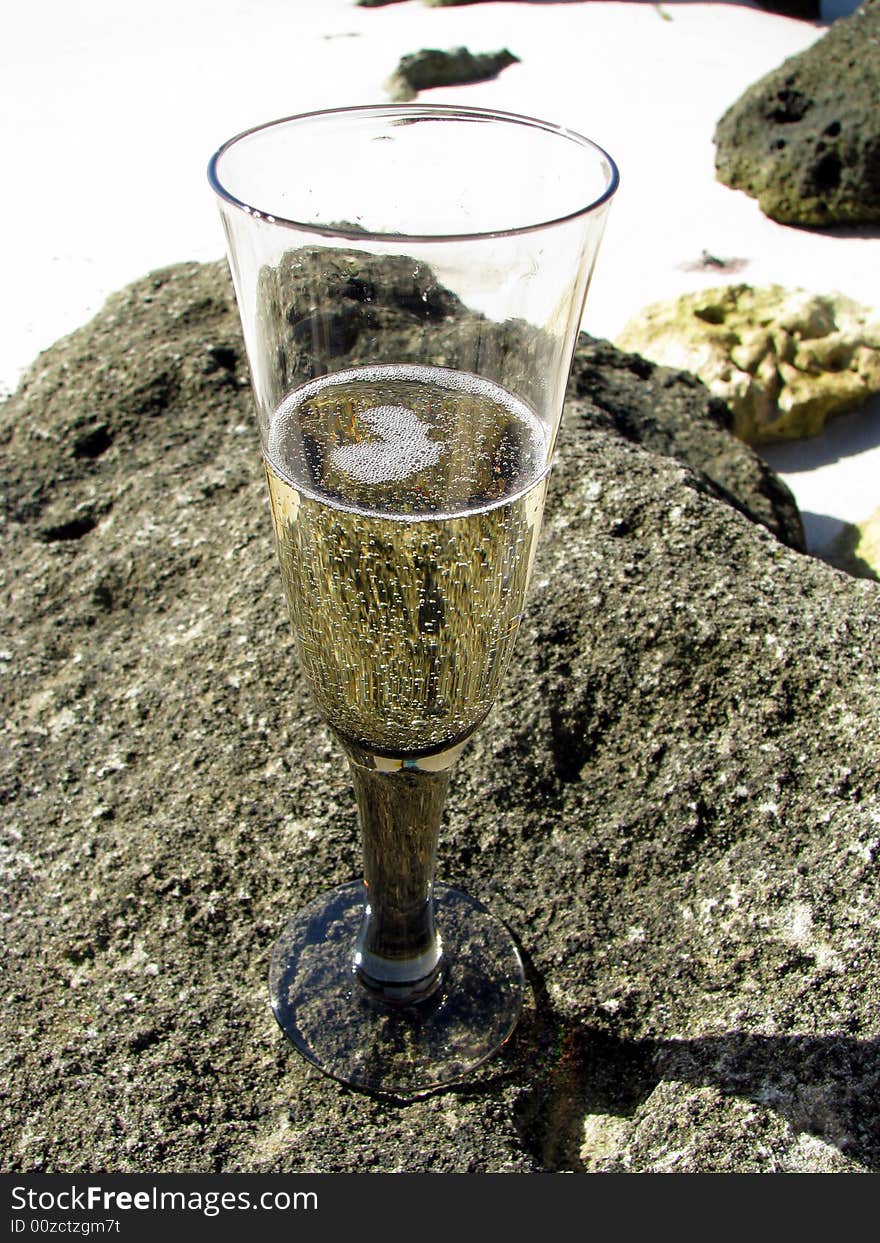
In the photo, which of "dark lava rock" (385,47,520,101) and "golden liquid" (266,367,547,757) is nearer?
"golden liquid" (266,367,547,757)

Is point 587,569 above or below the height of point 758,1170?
above

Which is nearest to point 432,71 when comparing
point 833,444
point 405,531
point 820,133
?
point 820,133

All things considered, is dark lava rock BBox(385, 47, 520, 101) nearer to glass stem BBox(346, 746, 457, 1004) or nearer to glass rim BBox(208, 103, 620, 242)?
glass rim BBox(208, 103, 620, 242)

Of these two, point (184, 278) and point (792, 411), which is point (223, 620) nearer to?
point (184, 278)

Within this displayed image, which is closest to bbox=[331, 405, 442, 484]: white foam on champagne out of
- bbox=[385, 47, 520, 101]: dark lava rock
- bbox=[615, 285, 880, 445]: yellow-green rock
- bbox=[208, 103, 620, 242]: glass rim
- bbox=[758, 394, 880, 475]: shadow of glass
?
bbox=[208, 103, 620, 242]: glass rim

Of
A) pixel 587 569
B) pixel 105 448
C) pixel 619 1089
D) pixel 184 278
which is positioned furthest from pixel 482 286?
pixel 184 278

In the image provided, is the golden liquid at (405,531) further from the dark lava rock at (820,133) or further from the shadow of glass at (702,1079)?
the dark lava rock at (820,133)

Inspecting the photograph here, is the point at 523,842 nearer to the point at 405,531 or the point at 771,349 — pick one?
the point at 405,531
